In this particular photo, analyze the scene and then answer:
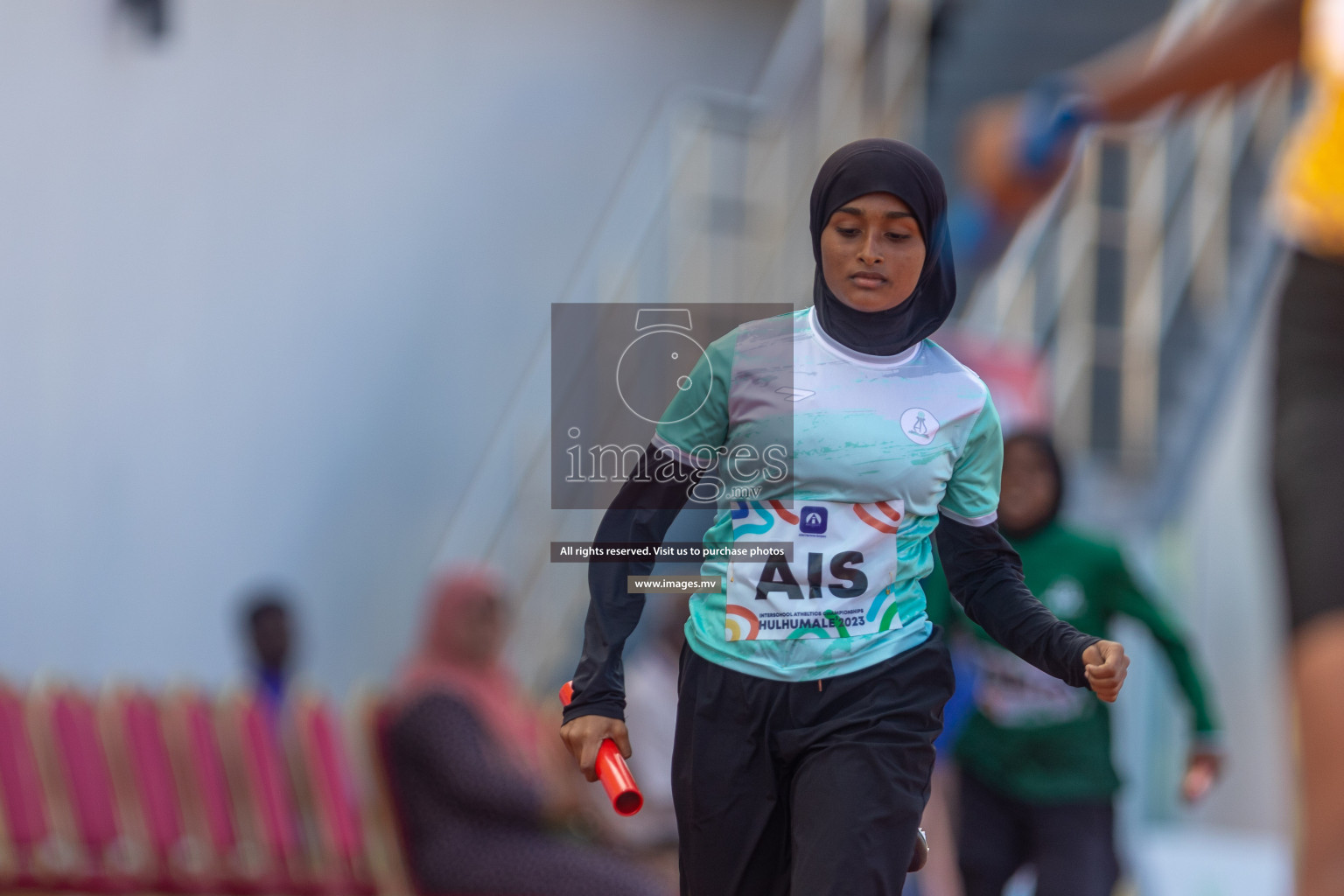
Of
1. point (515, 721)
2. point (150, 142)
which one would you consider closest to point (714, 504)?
point (515, 721)

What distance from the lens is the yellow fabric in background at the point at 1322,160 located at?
1.69m

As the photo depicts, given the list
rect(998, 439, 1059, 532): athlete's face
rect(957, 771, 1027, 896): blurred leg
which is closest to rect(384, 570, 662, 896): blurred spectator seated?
rect(957, 771, 1027, 896): blurred leg

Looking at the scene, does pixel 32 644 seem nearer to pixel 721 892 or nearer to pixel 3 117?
pixel 3 117

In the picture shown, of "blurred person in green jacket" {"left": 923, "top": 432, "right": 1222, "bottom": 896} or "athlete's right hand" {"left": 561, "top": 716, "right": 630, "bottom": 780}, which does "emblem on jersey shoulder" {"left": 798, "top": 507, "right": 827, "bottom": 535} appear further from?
"blurred person in green jacket" {"left": 923, "top": 432, "right": 1222, "bottom": 896}

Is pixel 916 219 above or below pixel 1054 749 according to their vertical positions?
above

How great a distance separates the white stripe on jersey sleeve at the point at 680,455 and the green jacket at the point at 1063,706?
1601 millimetres

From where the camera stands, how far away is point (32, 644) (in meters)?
6.74

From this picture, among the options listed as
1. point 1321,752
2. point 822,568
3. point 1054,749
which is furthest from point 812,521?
point 1054,749

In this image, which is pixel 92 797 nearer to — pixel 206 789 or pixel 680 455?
pixel 206 789

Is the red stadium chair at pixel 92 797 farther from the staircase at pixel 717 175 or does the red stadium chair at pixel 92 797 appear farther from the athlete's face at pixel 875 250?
the athlete's face at pixel 875 250

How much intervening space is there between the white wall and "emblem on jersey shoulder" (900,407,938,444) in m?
6.14

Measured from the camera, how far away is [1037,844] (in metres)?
3.25

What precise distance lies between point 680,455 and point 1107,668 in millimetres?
372

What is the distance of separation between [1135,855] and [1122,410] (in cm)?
196
